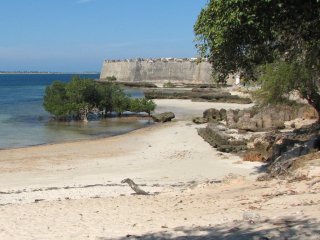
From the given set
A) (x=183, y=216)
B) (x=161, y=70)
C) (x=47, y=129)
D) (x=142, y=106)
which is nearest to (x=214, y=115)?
(x=142, y=106)

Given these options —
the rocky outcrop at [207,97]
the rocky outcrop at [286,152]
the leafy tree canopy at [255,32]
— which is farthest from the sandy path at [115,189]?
the rocky outcrop at [207,97]

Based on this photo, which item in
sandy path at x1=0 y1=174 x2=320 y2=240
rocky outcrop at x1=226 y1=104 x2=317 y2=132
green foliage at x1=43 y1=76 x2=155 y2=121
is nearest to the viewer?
sandy path at x1=0 y1=174 x2=320 y2=240

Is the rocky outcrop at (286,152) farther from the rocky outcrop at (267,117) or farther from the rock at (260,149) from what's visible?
the rocky outcrop at (267,117)

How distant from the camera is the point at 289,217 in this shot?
7.80 m

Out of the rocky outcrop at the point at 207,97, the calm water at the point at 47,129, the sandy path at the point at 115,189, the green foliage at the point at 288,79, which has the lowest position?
the calm water at the point at 47,129

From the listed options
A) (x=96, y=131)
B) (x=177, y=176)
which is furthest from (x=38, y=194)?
(x=96, y=131)

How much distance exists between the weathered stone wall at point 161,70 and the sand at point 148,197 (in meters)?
82.8

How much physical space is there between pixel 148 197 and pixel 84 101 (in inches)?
1122

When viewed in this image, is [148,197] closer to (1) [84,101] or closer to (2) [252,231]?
(2) [252,231]

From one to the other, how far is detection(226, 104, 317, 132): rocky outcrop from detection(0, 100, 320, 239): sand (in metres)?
4.81

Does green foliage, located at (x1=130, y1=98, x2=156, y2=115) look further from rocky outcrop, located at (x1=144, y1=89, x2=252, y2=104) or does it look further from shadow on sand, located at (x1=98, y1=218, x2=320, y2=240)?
shadow on sand, located at (x1=98, y1=218, x2=320, y2=240)

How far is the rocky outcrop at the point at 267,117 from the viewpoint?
26.1m

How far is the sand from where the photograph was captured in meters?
8.23

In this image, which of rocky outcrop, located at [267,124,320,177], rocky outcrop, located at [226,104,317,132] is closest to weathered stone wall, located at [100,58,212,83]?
rocky outcrop, located at [226,104,317,132]
